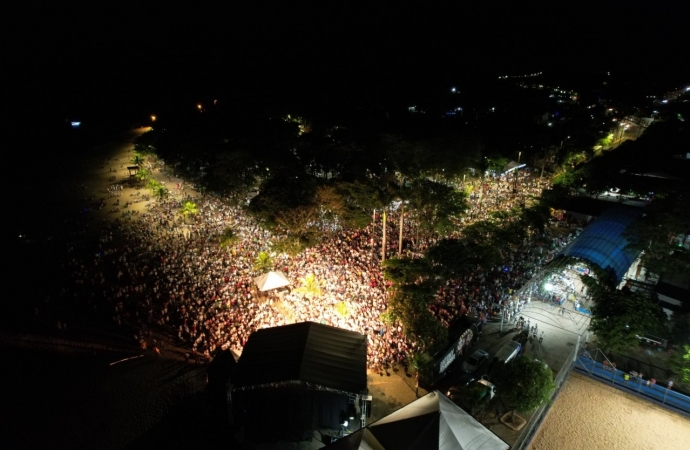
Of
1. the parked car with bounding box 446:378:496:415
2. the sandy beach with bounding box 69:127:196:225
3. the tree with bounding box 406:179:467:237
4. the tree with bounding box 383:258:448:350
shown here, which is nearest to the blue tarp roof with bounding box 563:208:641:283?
the tree with bounding box 406:179:467:237

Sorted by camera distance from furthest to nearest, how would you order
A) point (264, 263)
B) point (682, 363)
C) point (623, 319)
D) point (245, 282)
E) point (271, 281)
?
point (264, 263) < point (245, 282) < point (271, 281) < point (623, 319) < point (682, 363)

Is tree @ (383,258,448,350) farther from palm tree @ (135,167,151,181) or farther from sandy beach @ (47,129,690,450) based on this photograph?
palm tree @ (135,167,151,181)

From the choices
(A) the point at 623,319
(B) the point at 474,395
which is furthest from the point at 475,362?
(A) the point at 623,319

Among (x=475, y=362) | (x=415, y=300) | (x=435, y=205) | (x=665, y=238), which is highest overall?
(x=665, y=238)

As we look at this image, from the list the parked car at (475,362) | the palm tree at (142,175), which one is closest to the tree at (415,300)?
the parked car at (475,362)

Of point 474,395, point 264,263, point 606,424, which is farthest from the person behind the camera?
point 264,263

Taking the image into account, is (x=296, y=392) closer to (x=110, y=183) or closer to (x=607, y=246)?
(x=607, y=246)
